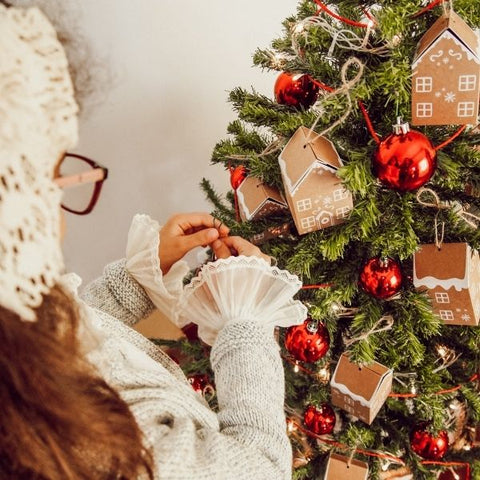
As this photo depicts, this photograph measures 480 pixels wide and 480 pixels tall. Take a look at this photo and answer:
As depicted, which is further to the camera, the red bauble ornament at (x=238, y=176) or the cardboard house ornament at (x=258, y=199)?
the red bauble ornament at (x=238, y=176)

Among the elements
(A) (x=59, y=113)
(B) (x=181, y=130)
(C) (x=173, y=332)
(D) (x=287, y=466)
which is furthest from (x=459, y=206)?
(C) (x=173, y=332)

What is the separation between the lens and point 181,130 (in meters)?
1.28

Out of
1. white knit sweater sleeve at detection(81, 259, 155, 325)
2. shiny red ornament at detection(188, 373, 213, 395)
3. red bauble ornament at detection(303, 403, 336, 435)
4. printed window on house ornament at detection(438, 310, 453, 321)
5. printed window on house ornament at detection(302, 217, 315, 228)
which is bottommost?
red bauble ornament at detection(303, 403, 336, 435)

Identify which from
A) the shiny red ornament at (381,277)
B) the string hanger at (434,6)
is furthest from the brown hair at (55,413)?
the string hanger at (434,6)

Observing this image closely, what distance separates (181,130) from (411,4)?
763 millimetres

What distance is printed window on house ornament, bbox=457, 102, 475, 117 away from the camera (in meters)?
0.59

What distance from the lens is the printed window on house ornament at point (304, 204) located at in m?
0.69

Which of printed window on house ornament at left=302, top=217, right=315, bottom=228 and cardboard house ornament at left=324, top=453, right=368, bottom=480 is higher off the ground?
printed window on house ornament at left=302, top=217, right=315, bottom=228

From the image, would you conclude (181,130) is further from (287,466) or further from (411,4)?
(287,466)

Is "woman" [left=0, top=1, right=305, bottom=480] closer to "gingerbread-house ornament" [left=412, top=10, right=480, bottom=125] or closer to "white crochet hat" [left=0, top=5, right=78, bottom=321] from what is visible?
"white crochet hat" [left=0, top=5, right=78, bottom=321]

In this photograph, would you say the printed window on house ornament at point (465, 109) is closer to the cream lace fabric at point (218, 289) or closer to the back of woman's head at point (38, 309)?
the cream lace fabric at point (218, 289)

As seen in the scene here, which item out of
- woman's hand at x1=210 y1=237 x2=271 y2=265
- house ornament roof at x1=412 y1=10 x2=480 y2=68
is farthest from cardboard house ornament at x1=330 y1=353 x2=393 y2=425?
house ornament roof at x1=412 y1=10 x2=480 y2=68

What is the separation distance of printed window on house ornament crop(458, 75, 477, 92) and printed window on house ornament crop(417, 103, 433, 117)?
4 centimetres

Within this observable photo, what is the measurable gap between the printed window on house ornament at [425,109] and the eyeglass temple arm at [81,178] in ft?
1.30
